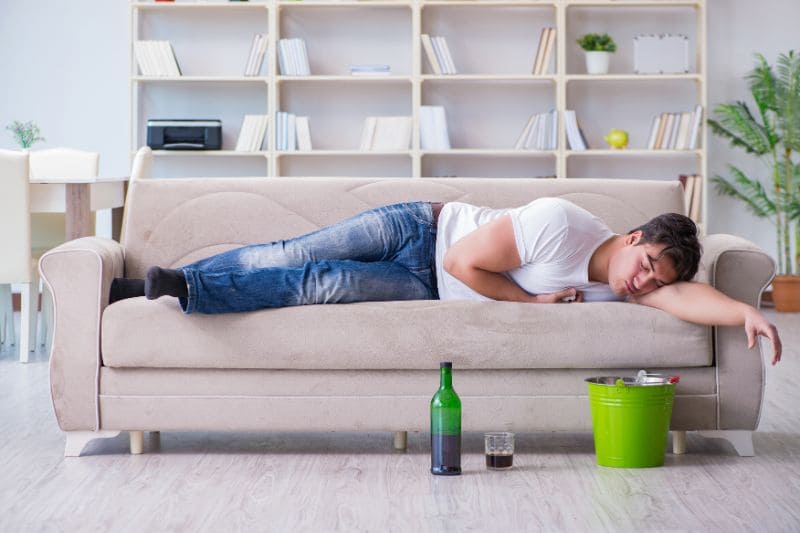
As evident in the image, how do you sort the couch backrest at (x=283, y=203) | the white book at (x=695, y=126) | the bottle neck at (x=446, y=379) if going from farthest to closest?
the white book at (x=695, y=126) → the couch backrest at (x=283, y=203) → the bottle neck at (x=446, y=379)

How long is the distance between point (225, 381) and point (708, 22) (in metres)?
4.83

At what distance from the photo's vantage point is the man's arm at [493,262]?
2.71 m

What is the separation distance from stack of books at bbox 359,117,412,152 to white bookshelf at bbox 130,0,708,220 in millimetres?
170

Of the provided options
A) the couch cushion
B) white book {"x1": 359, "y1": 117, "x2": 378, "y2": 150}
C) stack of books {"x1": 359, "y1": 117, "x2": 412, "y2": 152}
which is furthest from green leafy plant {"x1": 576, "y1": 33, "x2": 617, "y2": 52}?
the couch cushion

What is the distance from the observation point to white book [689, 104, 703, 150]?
6.24 m

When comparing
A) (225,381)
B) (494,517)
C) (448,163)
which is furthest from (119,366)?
(448,163)

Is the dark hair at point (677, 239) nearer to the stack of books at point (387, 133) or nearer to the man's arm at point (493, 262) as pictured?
the man's arm at point (493, 262)

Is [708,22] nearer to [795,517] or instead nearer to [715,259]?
[715,259]

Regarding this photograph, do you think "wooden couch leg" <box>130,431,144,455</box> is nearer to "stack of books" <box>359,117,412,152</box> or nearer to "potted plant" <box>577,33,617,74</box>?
"stack of books" <box>359,117,412,152</box>

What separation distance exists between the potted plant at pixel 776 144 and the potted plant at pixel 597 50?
28.4 inches

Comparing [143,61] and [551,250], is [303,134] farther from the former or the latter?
[551,250]

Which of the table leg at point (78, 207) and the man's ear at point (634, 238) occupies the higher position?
the table leg at point (78, 207)

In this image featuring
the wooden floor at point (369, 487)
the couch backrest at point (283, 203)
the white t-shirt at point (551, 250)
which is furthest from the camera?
the couch backrest at point (283, 203)

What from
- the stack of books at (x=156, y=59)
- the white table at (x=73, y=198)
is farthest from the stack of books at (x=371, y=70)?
the white table at (x=73, y=198)
